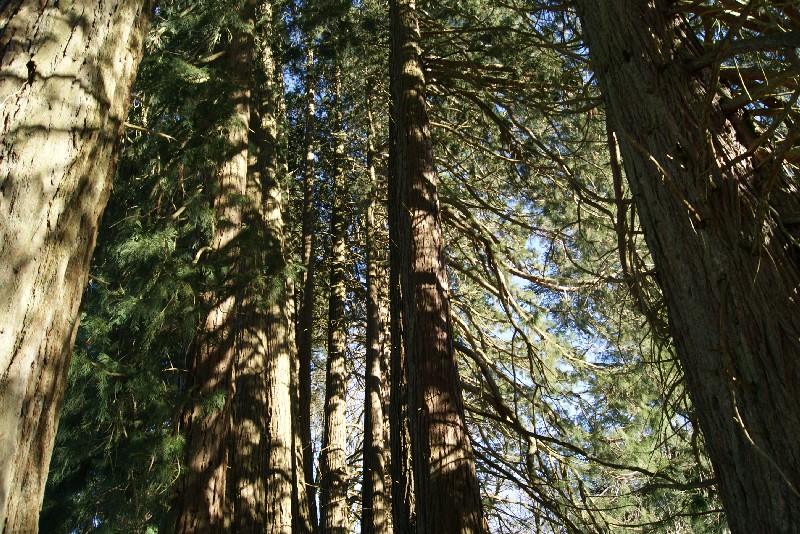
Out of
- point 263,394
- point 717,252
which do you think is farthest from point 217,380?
point 717,252

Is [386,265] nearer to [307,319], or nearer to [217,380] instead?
[307,319]

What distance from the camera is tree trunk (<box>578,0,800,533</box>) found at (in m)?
2.08

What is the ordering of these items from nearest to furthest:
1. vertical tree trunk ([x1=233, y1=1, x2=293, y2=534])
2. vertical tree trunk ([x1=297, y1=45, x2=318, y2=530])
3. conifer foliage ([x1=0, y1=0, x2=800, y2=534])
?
conifer foliage ([x1=0, y1=0, x2=800, y2=534]), vertical tree trunk ([x1=233, y1=1, x2=293, y2=534]), vertical tree trunk ([x1=297, y1=45, x2=318, y2=530])

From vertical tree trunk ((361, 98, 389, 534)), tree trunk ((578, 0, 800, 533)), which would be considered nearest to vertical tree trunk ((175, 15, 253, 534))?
vertical tree trunk ((361, 98, 389, 534))

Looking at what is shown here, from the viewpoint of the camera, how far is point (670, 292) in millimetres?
2498

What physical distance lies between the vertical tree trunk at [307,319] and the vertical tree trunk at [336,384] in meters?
0.23

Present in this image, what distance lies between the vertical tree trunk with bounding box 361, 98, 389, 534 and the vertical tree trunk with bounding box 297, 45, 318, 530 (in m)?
0.83

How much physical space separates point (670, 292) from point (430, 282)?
10.7ft

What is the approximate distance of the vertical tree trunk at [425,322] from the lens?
474 cm

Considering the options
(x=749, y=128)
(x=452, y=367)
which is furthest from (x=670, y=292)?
(x=452, y=367)

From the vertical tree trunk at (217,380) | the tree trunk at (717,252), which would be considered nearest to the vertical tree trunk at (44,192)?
the tree trunk at (717,252)

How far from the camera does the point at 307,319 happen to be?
33.9 feet

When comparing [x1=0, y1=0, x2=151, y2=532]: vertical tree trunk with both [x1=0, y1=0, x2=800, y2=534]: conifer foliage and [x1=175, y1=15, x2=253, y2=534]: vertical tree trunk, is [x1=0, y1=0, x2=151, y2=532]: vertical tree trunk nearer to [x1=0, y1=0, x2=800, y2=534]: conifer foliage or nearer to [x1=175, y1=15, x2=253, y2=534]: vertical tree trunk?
[x1=0, y1=0, x2=800, y2=534]: conifer foliage

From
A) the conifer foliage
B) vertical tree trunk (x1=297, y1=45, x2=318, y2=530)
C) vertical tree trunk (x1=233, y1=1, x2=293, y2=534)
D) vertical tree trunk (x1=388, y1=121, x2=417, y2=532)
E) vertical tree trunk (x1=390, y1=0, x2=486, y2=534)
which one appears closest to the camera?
the conifer foliage
